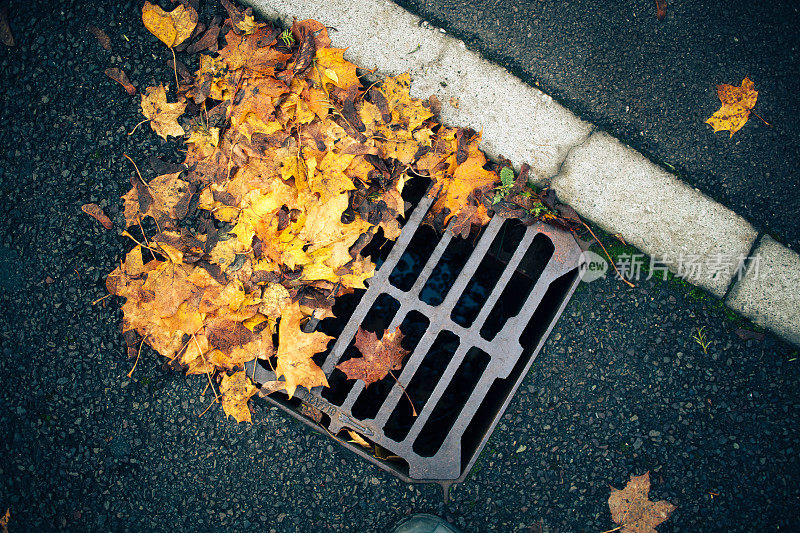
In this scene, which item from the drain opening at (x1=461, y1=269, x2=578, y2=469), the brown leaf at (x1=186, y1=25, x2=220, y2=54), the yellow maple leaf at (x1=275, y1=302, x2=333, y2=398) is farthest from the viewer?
the brown leaf at (x1=186, y1=25, x2=220, y2=54)

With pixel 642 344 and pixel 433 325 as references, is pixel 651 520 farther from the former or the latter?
pixel 433 325

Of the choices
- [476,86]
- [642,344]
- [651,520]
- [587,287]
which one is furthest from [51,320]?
[651,520]

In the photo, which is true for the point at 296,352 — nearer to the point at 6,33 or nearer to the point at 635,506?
the point at 635,506

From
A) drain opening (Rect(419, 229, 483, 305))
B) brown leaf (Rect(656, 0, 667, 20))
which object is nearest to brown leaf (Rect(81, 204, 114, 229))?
drain opening (Rect(419, 229, 483, 305))

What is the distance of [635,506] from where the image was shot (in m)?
1.91

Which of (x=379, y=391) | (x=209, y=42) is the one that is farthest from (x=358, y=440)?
(x=209, y=42)

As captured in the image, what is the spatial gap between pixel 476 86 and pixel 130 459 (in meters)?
2.15

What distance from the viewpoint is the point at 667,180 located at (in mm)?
1952

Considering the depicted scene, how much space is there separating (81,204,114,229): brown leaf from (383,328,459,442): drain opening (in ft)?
4.75

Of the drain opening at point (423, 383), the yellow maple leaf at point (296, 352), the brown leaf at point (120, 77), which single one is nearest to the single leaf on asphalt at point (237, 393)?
the yellow maple leaf at point (296, 352)

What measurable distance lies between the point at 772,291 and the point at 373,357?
5.55 ft

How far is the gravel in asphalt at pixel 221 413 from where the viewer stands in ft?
6.28

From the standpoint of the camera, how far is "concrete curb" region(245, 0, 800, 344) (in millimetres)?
1937

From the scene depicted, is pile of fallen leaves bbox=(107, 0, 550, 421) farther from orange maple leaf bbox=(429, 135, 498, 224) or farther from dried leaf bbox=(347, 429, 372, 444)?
dried leaf bbox=(347, 429, 372, 444)
